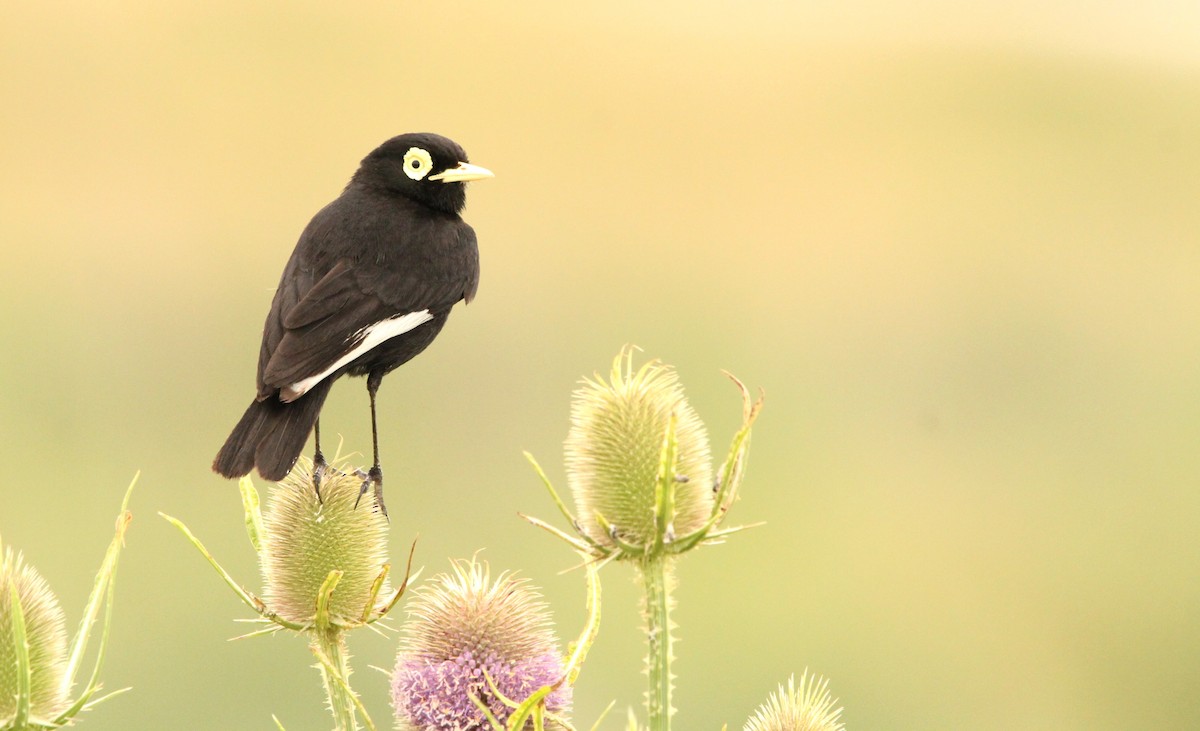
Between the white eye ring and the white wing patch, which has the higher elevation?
the white eye ring

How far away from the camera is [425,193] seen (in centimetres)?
430

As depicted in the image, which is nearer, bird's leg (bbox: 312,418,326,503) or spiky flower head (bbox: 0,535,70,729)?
spiky flower head (bbox: 0,535,70,729)

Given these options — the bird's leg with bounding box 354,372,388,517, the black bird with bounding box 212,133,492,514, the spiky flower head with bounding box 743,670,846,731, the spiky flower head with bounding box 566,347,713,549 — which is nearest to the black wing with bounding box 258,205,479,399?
the black bird with bounding box 212,133,492,514

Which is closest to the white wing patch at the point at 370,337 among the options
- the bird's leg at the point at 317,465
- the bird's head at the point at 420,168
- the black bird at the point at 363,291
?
the black bird at the point at 363,291

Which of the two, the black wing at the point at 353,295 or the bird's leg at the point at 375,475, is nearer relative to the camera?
the black wing at the point at 353,295

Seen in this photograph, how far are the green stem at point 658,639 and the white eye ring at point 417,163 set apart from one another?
2051mm

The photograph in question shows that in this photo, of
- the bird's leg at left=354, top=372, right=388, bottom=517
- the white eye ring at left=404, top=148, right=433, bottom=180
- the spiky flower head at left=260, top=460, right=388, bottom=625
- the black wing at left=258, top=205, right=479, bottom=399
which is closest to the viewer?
the spiky flower head at left=260, top=460, right=388, bottom=625

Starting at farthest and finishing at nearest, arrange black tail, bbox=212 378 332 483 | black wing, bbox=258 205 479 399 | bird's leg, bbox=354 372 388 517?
bird's leg, bbox=354 372 388 517, black wing, bbox=258 205 479 399, black tail, bbox=212 378 332 483

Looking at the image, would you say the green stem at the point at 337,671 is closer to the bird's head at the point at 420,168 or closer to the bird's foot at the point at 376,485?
the bird's foot at the point at 376,485

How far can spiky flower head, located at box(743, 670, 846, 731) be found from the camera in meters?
2.54

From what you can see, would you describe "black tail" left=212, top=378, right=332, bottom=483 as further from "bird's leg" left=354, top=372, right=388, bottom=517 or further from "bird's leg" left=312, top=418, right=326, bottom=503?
"bird's leg" left=354, top=372, right=388, bottom=517

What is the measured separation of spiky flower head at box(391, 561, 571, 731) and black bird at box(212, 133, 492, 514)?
1.62 feet

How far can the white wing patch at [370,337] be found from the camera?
319 centimetres

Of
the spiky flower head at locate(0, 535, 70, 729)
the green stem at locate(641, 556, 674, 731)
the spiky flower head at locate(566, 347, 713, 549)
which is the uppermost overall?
the spiky flower head at locate(566, 347, 713, 549)
